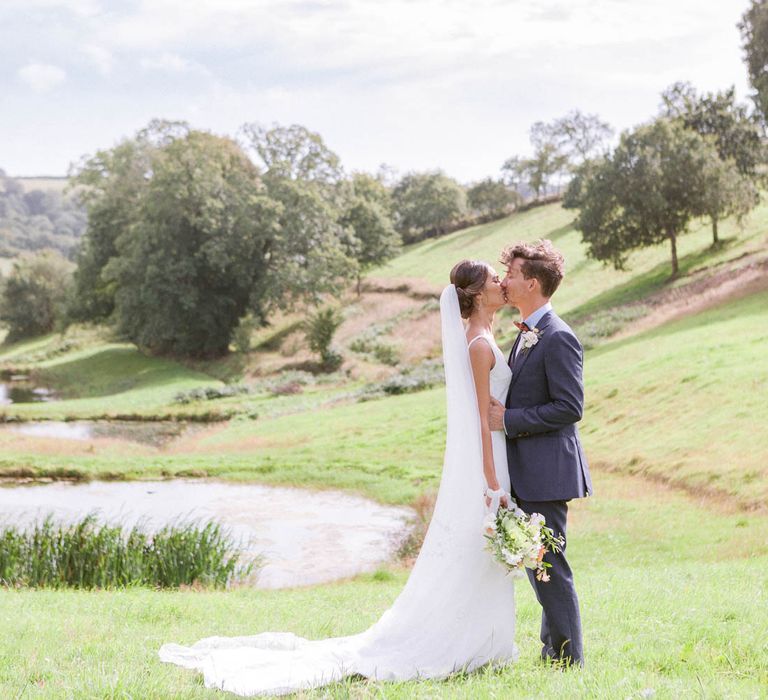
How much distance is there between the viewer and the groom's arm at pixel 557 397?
6.43 meters

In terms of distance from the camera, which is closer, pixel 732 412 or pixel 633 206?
pixel 732 412

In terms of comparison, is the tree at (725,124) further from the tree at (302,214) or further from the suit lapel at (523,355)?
the suit lapel at (523,355)

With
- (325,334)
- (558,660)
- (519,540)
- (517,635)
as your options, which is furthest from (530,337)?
(325,334)

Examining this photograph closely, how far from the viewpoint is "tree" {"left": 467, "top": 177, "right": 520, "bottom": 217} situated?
4323 inches

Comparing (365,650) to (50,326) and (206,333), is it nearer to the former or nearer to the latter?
(206,333)

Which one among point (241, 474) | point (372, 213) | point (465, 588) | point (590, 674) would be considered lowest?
point (241, 474)

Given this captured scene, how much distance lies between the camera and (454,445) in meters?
6.80

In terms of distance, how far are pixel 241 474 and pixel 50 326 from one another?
76.0m

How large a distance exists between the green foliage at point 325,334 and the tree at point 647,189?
17.8m

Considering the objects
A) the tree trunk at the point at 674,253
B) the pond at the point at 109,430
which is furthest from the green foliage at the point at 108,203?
the tree trunk at the point at 674,253

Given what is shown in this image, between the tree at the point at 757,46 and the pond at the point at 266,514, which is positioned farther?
the tree at the point at 757,46

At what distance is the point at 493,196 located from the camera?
109688 millimetres

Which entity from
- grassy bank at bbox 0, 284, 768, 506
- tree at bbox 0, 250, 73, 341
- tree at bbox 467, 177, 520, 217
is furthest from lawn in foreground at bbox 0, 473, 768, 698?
tree at bbox 467, 177, 520, 217

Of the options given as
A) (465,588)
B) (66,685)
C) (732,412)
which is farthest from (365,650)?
(732,412)
